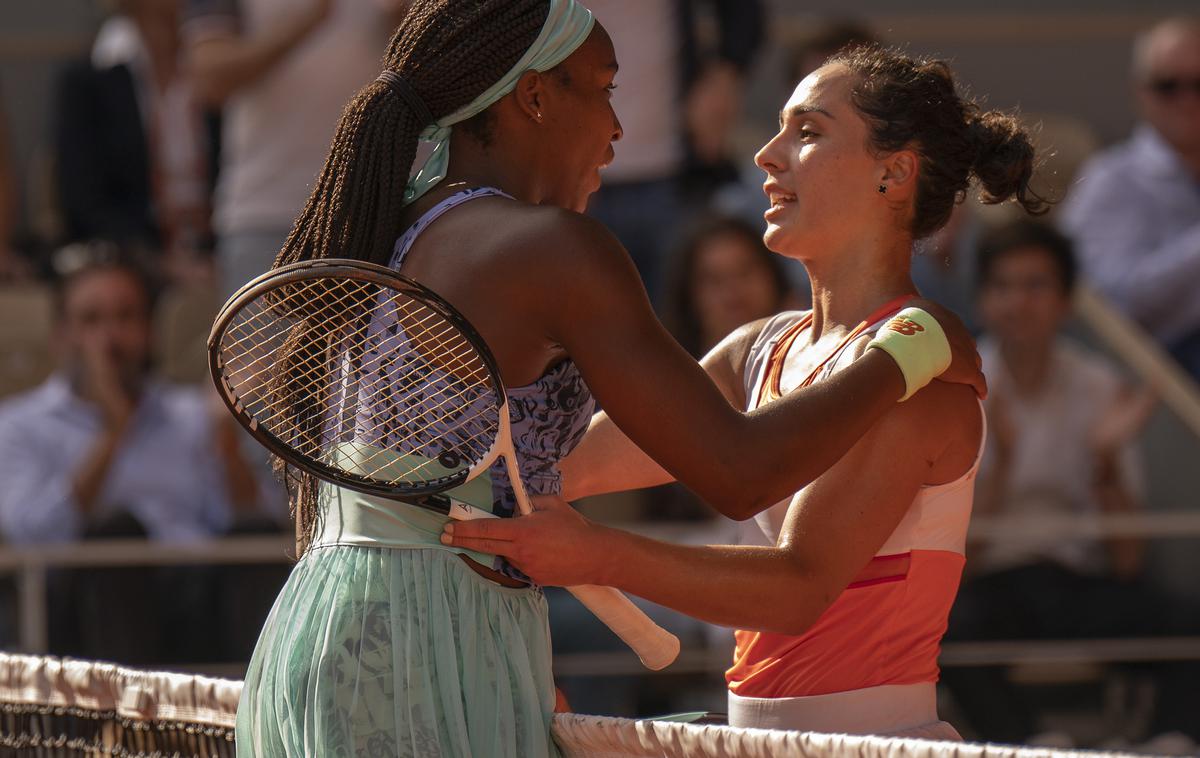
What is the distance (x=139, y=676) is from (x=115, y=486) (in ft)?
10.5

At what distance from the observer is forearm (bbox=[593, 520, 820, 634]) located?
2.53 meters

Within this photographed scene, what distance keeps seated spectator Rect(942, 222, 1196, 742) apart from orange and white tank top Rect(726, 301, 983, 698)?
3002mm

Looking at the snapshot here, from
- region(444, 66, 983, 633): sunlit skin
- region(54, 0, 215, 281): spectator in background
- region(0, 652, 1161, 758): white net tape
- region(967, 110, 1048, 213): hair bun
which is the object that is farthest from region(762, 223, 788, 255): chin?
region(54, 0, 215, 281): spectator in background

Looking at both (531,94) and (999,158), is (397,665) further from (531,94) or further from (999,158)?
(999,158)

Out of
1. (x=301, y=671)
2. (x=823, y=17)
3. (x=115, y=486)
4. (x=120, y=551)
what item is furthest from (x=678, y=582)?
(x=823, y=17)

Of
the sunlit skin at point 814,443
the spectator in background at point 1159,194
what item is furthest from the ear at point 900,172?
the spectator in background at point 1159,194

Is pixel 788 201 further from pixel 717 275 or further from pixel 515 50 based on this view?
pixel 717 275

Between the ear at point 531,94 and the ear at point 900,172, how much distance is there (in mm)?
621

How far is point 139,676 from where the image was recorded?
10.0 ft

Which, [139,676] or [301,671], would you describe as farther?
[139,676]

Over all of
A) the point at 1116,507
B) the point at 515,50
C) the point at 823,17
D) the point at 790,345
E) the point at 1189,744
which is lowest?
the point at 1189,744

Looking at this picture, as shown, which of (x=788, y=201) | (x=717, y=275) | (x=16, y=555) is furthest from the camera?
(x=717, y=275)

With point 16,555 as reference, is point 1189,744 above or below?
below

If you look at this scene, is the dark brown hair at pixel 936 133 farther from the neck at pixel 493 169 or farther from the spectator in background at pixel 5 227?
the spectator in background at pixel 5 227
